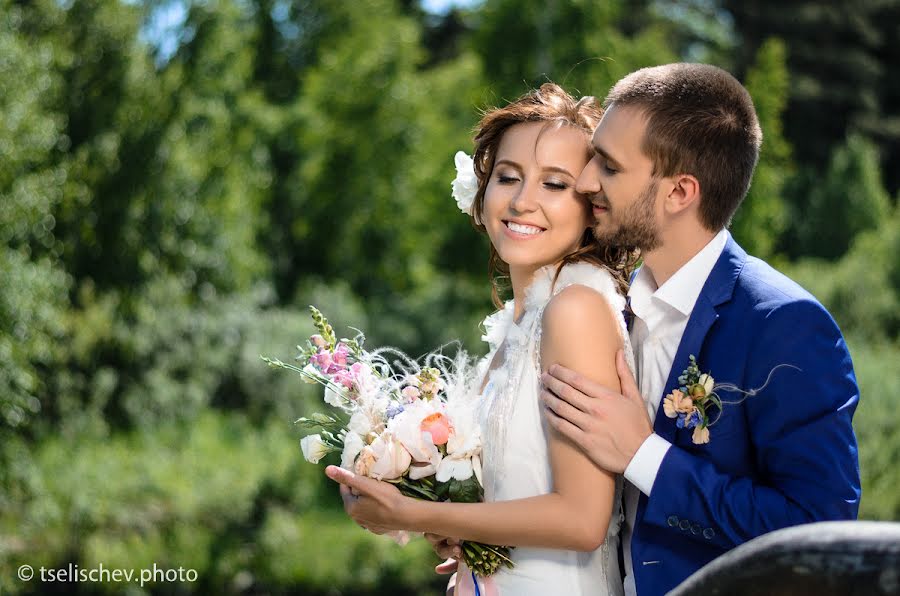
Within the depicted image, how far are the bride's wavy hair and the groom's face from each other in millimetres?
122

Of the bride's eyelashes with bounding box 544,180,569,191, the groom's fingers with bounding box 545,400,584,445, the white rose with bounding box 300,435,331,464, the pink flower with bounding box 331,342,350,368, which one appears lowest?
the white rose with bounding box 300,435,331,464

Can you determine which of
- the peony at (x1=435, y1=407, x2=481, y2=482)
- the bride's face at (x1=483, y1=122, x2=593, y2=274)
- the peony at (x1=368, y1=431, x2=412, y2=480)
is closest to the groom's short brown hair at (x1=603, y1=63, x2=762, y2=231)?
the bride's face at (x1=483, y1=122, x2=593, y2=274)

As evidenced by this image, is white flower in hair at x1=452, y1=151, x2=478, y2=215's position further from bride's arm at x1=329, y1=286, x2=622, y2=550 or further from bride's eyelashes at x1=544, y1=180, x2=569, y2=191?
bride's arm at x1=329, y1=286, x2=622, y2=550

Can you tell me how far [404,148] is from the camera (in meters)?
17.0

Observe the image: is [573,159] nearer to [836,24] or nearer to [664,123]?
[664,123]

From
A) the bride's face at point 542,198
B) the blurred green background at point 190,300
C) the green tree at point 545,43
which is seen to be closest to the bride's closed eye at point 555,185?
the bride's face at point 542,198

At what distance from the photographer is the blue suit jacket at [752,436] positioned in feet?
7.08

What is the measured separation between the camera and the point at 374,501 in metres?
2.52

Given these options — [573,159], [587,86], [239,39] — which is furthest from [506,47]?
[573,159]

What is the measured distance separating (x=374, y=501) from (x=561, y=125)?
1.09m

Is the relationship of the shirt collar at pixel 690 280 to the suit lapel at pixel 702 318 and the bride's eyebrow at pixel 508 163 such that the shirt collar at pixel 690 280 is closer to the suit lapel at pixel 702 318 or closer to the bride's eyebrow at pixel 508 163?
the suit lapel at pixel 702 318

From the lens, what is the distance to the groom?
218 cm

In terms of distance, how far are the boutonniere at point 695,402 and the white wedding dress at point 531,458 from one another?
0.24 meters

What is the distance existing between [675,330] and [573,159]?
53 centimetres
